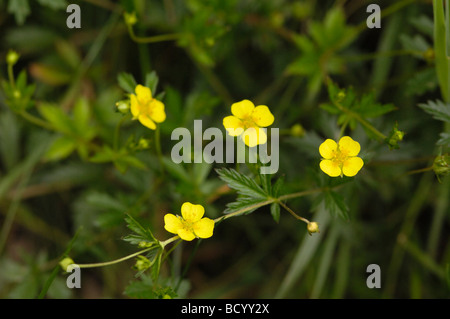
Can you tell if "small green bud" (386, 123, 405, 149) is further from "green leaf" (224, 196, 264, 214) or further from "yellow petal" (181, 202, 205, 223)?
"yellow petal" (181, 202, 205, 223)

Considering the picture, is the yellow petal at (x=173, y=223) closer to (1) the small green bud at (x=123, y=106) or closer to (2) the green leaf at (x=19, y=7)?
(1) the small green bud at (x=123, y=106)

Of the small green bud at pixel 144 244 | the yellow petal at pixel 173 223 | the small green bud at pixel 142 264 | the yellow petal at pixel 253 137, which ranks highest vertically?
the yellow petal at pixel 253 137

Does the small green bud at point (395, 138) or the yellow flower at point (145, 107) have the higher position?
the yellow flower at point (145, 107)

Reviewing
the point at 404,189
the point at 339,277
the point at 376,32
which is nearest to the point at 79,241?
the point at 339,277

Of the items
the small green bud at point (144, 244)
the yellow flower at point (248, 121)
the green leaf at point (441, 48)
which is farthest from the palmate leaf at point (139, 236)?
the green leaf at point (441, 48)

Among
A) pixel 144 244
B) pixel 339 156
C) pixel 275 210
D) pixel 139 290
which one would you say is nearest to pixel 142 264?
pixel 144 244

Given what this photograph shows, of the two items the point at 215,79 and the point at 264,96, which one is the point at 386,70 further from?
the point at 215,79

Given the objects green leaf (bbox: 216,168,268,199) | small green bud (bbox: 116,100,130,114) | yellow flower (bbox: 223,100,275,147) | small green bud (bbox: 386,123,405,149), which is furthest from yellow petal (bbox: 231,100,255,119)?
small green bud (bbox: 386,123,405,149)

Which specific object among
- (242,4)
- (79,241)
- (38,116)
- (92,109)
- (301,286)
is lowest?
(301,286)
